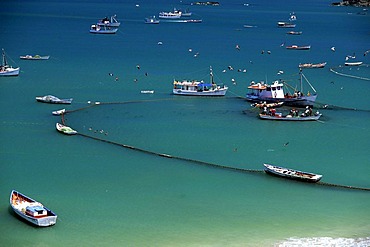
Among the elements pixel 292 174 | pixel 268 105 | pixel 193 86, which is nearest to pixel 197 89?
pixel 193 86

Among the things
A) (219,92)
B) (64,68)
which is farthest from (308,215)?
(64,68)

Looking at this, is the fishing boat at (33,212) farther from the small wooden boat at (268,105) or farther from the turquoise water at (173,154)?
the small wooden boat at (268,105)

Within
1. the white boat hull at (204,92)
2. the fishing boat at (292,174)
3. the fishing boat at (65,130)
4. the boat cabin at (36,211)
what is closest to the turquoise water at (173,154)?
the fishing boat at (292,174)

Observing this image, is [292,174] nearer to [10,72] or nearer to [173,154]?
[173,154]

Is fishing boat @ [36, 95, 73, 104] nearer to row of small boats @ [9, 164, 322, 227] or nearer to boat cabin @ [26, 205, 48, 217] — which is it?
row of small boats @ [9, 164, 322, 227]

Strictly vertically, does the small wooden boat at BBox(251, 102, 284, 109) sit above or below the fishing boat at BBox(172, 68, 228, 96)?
above

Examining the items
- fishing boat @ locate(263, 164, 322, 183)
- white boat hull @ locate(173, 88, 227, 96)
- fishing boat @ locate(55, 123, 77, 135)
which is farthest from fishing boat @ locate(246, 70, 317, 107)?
fishing boat @ locate(263, 164, 322, 183)

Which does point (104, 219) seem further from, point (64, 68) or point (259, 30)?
point (259, 30)
